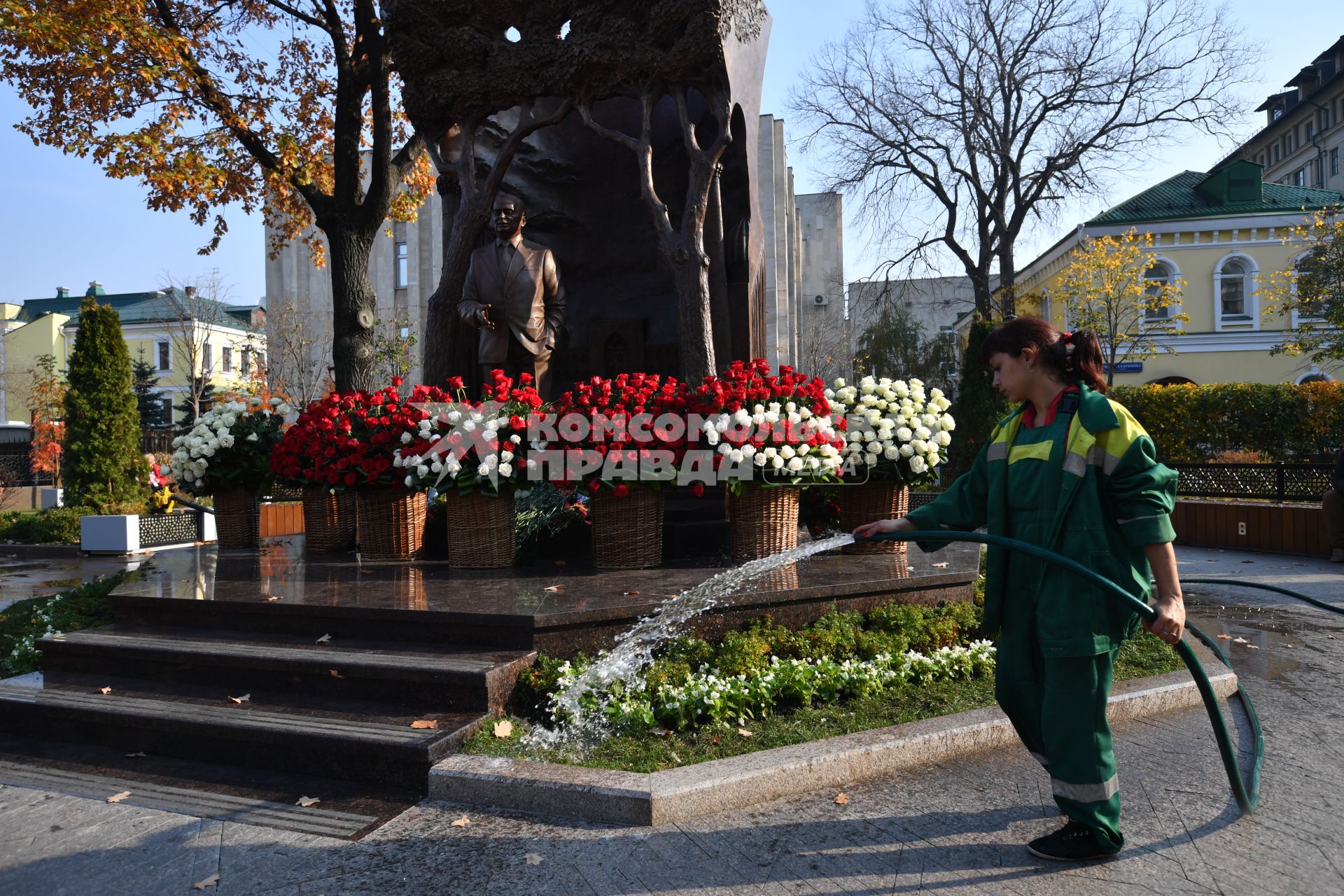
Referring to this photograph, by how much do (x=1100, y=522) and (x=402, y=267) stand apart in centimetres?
4036

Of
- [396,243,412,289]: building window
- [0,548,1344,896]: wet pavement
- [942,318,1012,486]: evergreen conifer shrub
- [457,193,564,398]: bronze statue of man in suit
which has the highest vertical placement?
[396,243,412,289]: building window

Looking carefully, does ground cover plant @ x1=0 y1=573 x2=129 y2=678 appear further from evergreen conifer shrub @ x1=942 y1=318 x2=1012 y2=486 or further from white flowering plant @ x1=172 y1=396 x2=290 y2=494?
evergreen conifer shrub @ x1=942 y1=318 x2=1012 y2=486

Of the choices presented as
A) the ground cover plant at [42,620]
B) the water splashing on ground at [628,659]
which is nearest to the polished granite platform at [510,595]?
the water splashing on ground at [628,659]

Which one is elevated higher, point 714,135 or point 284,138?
point 284,138

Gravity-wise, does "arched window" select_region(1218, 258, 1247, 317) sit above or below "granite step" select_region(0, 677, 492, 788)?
above

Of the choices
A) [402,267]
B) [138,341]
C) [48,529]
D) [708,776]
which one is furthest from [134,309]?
[708,776]

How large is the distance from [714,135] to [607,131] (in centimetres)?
114

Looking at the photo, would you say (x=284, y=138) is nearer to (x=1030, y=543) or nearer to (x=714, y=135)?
(x=714, y=135)

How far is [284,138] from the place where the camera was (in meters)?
13.6

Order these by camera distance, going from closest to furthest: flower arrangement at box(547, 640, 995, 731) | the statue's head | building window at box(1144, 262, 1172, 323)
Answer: flower arrangement at box(547, 640, 995, 731) → the statue's head → building window at box(1144, 262, 1172, 323)

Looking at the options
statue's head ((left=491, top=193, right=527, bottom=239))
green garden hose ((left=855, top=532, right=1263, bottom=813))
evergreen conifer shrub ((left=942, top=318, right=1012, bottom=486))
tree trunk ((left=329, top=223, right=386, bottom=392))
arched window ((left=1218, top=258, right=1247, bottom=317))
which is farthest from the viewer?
arched window ((left=1218, top=258, right=1247, bottom=317))

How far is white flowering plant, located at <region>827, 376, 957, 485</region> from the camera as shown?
20.2 ft

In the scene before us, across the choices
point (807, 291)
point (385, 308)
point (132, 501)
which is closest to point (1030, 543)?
point (132, 501)

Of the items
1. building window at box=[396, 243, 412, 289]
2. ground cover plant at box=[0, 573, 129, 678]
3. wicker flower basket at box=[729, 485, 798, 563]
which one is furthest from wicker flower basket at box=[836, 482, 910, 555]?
building window at box=[396, 243, 412, 289]
